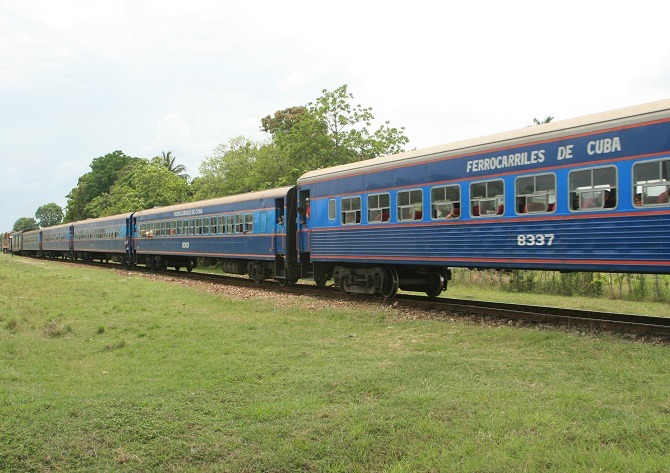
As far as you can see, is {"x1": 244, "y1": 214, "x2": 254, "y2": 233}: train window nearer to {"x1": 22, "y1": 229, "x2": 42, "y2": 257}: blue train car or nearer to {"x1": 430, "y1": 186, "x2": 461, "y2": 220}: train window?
{"x1": 430, "y1": 186, "x2": 461, "y2": 220}: train window

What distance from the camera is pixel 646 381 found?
22.4 feet

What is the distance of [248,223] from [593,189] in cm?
1395

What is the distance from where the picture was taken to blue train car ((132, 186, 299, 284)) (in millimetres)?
19969

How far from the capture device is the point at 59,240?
52.5 m

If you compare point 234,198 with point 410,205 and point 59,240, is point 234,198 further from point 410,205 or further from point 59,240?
point 59,240

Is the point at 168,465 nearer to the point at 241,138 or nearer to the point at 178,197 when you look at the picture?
the point at 241,138

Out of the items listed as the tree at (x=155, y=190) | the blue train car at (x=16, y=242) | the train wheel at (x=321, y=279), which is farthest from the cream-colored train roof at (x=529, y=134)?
the blue train car at (x=16, y=242)

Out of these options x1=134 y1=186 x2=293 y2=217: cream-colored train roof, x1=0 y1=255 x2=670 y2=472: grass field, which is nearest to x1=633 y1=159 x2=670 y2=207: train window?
x1=0 y1=255 x2=670 y2=472: grass field

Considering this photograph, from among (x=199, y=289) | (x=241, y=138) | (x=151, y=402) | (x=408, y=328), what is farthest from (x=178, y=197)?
(x=151, y=402)

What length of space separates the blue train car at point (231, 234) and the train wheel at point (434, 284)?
5208 mm

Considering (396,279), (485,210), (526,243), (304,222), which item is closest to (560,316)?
(526,243)

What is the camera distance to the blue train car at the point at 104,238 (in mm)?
36406

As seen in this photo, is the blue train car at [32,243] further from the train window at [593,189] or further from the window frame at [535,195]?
the train window at [593,189]

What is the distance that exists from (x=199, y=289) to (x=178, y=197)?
128ft
